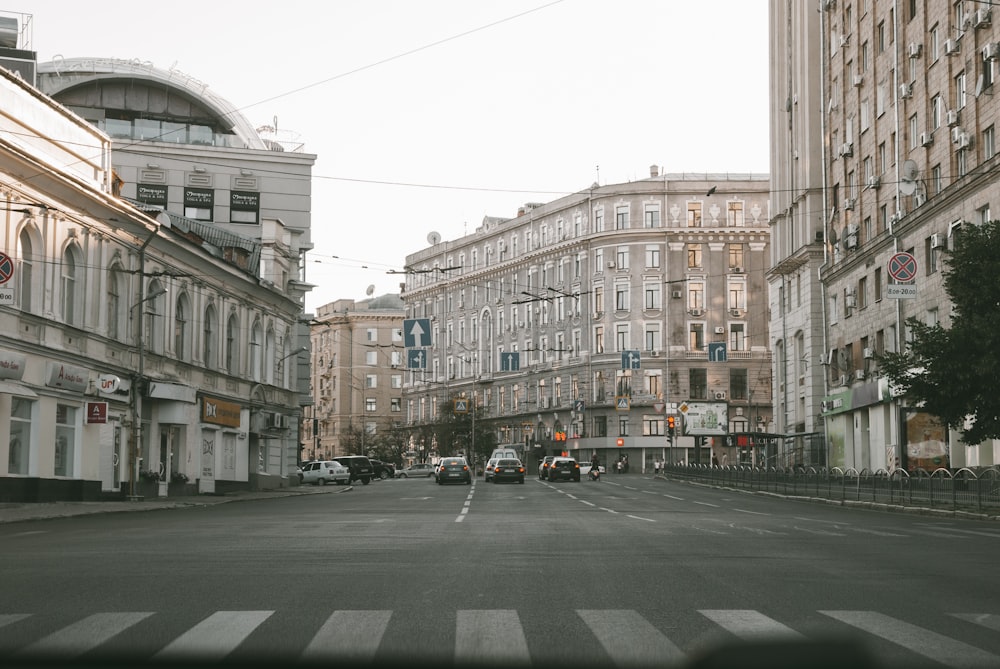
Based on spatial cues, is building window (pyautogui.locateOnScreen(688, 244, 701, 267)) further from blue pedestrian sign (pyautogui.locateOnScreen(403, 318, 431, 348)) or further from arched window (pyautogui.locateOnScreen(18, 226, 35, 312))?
arched window (pyautogui.locateOnScreen(18, 226, 35, 312))

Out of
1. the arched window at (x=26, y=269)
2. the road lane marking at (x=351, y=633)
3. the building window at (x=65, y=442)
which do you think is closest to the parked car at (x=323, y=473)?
the building window at (x=65, y=442)

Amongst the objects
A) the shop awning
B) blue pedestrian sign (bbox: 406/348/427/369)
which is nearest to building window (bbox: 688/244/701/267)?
blue pedestrian sign (bbox: 406/348/427/369)

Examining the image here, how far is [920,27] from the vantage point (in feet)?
145

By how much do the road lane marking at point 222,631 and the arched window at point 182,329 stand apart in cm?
3691

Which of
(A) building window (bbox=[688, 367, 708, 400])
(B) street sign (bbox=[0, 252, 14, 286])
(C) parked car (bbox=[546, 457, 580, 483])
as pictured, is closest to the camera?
(B) street sign (bbox=[0, 252, 14, 286])

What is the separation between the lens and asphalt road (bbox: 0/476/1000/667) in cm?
823

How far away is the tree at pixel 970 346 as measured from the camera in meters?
27.1

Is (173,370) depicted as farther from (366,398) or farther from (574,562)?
A: (366,398)

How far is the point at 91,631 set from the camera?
869 cm

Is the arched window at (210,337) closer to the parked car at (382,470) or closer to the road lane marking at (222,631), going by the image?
the parked car at (382,470)

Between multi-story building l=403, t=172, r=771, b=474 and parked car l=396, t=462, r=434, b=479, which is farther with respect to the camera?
parked car l=396, t=462, r=434, b=479

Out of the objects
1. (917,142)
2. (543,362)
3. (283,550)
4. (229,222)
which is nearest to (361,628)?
(283,550)

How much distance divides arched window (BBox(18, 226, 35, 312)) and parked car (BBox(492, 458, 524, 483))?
32338 millimetres

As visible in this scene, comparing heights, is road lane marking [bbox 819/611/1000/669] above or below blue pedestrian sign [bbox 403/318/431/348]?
below
